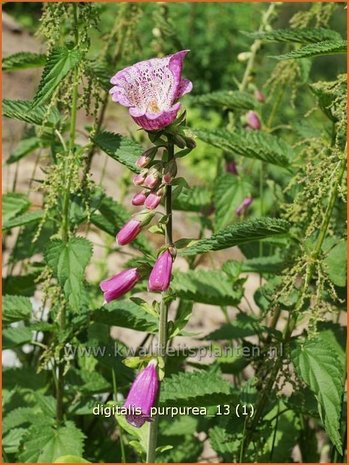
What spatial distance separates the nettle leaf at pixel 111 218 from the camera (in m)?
2.29

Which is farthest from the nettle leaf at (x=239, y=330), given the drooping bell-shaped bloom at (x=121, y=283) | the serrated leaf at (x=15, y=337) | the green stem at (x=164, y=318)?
the drooping bell-shaped bloom at (x=121, y=283)

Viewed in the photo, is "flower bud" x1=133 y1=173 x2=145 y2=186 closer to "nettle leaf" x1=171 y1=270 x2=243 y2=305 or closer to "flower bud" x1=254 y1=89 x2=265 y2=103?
"nettle leaf" x1=171 y1=270 x2=243 y2=305

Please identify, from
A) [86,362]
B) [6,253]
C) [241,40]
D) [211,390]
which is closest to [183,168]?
[241,40]

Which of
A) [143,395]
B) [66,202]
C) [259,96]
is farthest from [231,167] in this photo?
[143,395]

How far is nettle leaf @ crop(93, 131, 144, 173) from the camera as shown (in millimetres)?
1902

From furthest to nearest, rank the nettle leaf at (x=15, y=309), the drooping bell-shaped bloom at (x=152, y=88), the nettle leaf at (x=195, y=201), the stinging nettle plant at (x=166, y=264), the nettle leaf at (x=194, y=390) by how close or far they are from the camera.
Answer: the nettle leaf at (x=195, y=201) → the nettle leaf at (x=15, y=309) → the nettle leaf at (x=194, y=390) → the stinging nettle plant at (x=166, y=264) → the drooping bell-shaped bloom at (x=152, y=88)

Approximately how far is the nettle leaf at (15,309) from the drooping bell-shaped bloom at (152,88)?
85 centimetres

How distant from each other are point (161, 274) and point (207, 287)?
868 millimetres

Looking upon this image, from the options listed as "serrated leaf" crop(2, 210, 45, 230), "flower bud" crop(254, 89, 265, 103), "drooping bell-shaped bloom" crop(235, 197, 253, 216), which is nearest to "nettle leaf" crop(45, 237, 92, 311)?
"serrated leaf" crop(2, 210, 45, 230)

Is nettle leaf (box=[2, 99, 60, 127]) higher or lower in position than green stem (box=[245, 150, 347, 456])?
higher

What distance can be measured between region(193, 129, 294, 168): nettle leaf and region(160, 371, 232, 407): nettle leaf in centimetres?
61

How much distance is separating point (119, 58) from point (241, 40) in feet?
16.6

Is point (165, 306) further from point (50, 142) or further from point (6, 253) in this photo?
point (6, 253)

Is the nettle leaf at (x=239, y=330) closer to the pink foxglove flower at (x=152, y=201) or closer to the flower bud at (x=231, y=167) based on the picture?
the flower bud at (x=231, y=167)
